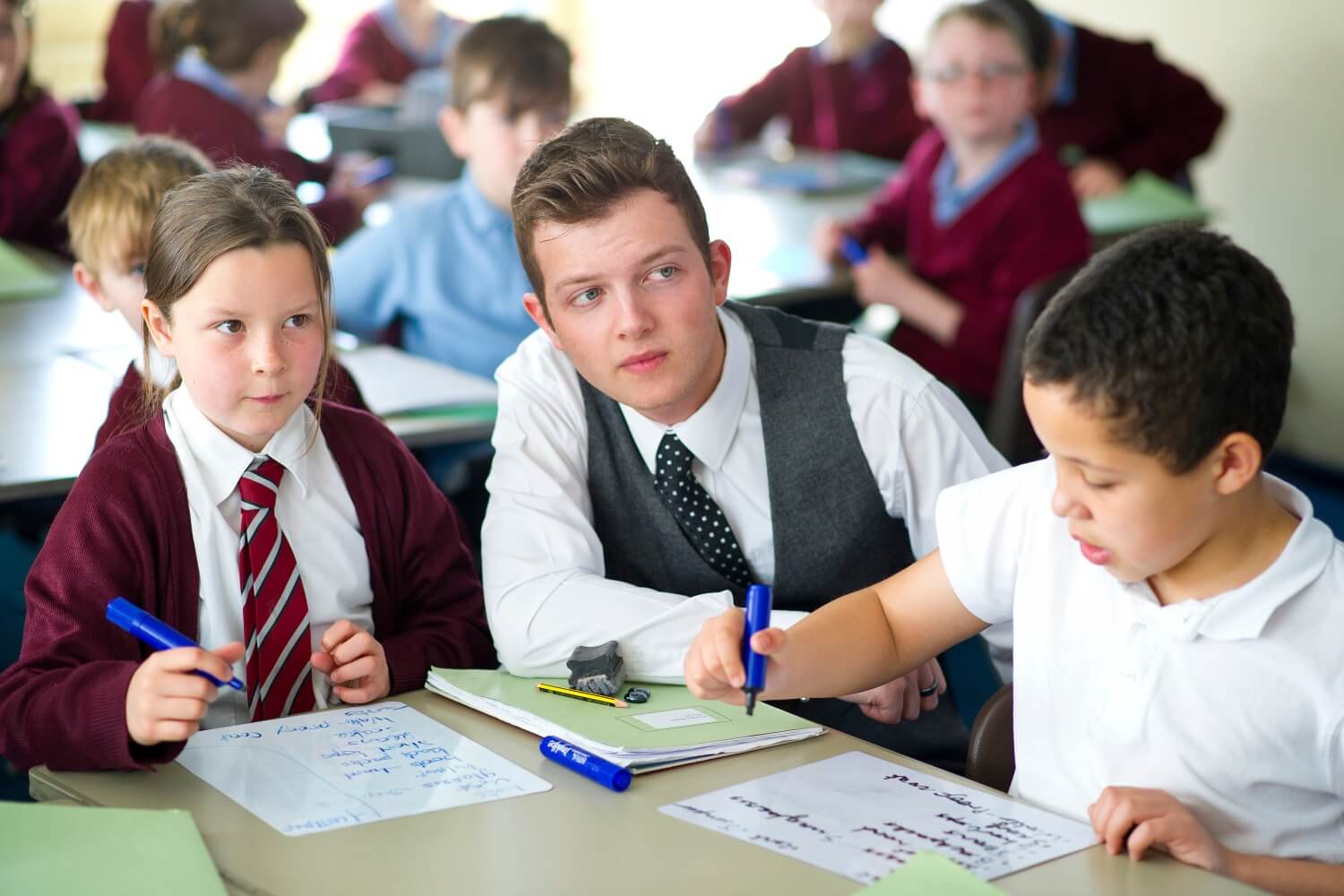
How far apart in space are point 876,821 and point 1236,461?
397mm

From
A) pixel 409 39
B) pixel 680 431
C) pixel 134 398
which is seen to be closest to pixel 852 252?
pixel 680 431

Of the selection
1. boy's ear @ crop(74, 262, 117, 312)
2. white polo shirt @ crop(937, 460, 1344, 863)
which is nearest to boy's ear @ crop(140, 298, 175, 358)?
boy's ear @ crop(74, 262, 117, 312)

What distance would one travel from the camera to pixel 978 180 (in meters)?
3.25

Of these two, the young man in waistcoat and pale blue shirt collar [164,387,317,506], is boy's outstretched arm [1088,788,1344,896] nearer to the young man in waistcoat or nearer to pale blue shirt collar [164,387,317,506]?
the young man in waistcoat

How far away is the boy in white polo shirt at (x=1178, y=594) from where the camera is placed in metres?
1.13

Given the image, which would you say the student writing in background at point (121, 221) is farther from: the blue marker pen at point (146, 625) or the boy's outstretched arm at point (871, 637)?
the boy's outstretched arm at point (871, 637)

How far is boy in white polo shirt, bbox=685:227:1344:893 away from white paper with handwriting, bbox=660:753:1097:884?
0.07 meters

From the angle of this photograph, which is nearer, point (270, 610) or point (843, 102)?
point (270, 610)

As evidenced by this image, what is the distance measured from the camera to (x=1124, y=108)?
13.8 ft

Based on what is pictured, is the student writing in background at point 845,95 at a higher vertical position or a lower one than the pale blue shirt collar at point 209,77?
higher

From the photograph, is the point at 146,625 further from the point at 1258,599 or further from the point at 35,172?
the point at 35,172

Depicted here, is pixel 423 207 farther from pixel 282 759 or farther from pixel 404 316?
pixel 282 759

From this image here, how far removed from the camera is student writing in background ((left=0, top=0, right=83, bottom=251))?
347 centimetres

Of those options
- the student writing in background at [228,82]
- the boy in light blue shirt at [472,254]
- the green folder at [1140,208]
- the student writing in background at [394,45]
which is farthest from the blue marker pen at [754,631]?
the student writing in background at [394,45]
